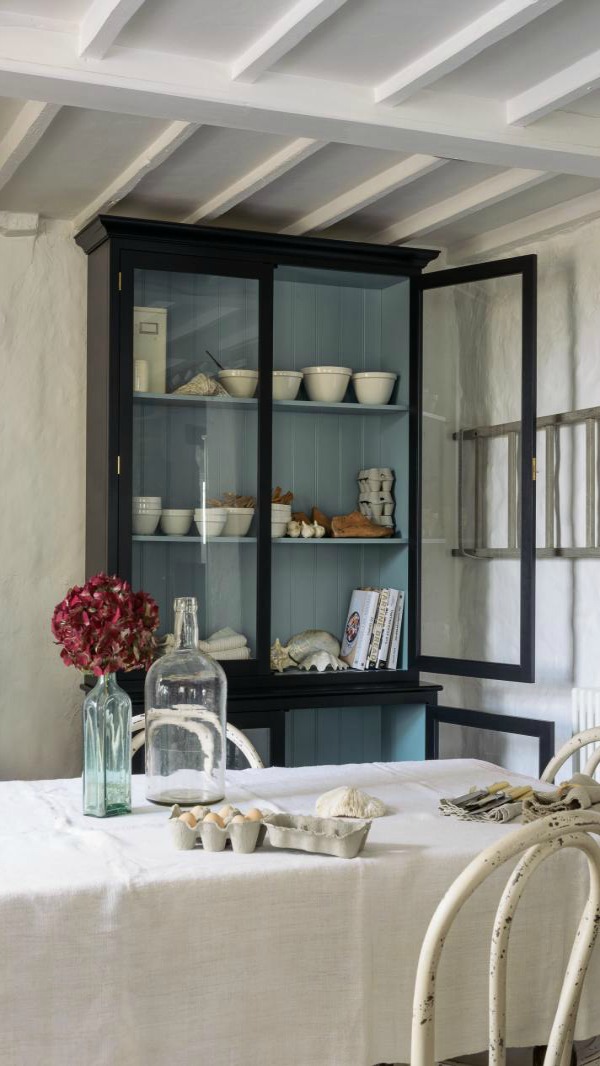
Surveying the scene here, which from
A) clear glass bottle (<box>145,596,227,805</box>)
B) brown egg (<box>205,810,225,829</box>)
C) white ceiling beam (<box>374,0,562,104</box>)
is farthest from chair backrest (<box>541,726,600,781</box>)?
white ceiling beam (<box>374,0,562,104</box>)

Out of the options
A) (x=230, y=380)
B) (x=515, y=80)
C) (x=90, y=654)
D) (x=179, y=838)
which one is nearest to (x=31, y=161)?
(x=230, y=380)

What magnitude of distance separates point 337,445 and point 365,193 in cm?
98

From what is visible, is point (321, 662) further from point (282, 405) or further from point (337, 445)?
point (282, 405)

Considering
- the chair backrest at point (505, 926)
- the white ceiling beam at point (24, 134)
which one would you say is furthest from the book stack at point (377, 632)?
the chair backrest at point (505, 926)

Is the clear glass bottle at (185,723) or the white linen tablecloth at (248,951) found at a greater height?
the clear glass bottle at (185,723)

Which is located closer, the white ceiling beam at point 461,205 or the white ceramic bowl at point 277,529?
the white ceiling beam at point 461,205

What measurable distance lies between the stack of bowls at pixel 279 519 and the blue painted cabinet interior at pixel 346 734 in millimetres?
690

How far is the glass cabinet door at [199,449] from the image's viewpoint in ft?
12.5

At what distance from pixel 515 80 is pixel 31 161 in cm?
151

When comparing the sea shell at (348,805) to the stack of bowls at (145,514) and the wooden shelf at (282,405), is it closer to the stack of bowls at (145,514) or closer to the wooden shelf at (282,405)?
the stack of bowls at (145,514)

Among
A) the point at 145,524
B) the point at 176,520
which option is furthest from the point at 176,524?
the point at 145,524

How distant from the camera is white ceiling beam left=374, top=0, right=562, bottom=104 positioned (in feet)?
7.64

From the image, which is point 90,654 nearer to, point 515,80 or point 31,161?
point 515,80

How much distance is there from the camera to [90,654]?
1999 millimetres
